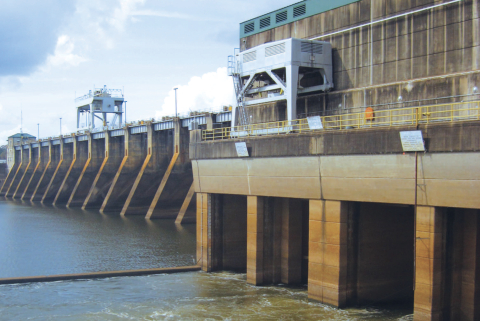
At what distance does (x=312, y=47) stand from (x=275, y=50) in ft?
6.56

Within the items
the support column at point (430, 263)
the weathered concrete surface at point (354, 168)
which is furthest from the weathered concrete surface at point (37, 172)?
the support column at point (430, 263)

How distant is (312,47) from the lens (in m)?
28.4

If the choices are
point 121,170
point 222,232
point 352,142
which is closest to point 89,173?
point 121,170

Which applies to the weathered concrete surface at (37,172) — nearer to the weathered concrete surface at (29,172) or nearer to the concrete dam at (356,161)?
the weathered concrete surface at (29,172)

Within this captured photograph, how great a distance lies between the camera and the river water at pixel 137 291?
2231 cm

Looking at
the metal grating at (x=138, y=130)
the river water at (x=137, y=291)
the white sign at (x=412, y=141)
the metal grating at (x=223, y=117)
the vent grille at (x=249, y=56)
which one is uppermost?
the vent grille at (x=249, y=56)

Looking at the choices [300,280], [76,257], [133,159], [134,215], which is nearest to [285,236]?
[300,280]

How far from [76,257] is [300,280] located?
17.1 meters

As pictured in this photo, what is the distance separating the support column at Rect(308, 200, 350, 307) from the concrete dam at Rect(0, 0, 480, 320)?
0.06 metres

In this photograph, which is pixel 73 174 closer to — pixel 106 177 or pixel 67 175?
pixel 67 175

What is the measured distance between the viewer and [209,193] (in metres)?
30.3

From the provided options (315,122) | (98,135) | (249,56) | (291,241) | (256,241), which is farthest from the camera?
(98,135)

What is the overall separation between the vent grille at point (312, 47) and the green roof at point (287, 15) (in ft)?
8.07

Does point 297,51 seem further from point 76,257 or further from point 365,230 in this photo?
point 76,257
